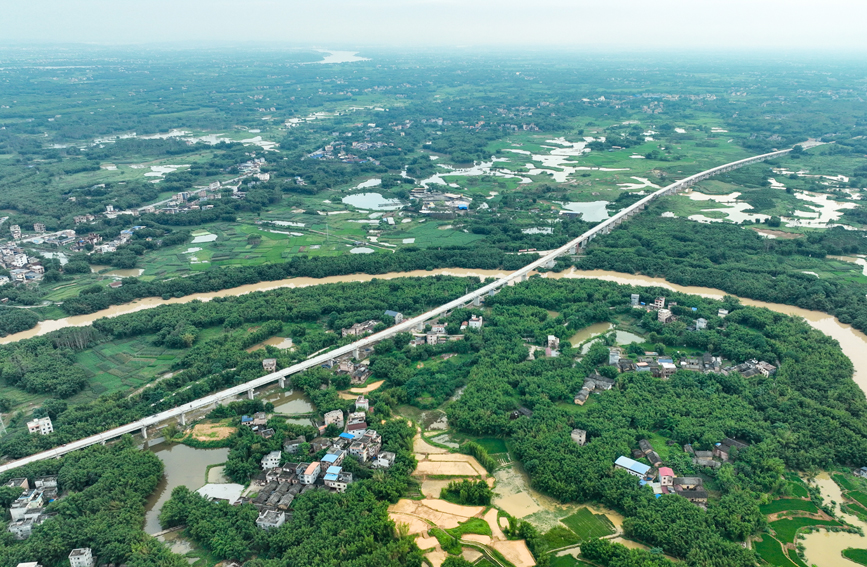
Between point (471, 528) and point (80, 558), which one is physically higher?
point (80, 558)

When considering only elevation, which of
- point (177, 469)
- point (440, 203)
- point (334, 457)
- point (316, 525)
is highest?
point (440, 203)

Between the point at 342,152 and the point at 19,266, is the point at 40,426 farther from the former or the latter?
the point at 342,152

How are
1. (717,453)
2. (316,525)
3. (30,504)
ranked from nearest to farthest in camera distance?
(316,525) < (30,504) < (717,453)

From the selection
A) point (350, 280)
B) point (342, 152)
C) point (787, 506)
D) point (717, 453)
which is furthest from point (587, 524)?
point (342, 152)

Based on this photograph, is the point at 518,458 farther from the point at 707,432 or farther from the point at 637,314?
the point at 637,314

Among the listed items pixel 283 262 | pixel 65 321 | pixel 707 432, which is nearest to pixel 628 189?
pixel 283 262

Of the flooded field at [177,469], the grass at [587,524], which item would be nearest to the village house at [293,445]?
the flooded field at [177,469]
